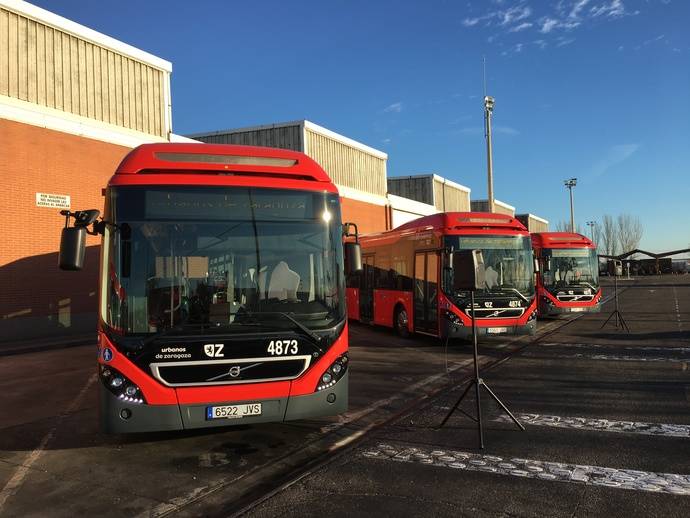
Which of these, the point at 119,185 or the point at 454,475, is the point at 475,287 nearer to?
the point at 454,475

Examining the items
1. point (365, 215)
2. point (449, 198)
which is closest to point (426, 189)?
point (449, 198)

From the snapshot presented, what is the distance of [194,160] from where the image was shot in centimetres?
548

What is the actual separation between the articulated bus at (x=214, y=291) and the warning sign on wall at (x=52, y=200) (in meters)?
12.6

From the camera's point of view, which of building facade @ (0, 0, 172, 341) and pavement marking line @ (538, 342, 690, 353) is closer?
pavement marking line @ (538, 342, 690, 353)

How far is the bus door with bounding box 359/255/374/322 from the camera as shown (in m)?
16.8

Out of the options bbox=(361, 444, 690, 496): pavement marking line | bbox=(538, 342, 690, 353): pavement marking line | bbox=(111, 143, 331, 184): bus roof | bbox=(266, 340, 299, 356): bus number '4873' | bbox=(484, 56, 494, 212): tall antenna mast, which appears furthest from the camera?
bbox=(484, 56, 494, 212): tall antenna mast

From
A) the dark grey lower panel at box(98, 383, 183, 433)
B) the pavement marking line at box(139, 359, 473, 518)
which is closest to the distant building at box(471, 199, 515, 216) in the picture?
the pavement marking line at box(139, 359, 473, 518)

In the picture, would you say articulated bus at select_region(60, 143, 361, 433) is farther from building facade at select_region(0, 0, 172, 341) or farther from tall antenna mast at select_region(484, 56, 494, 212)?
tall antenna mast at select_region(484, 56, 494, 212)

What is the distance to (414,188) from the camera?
44.2 metres

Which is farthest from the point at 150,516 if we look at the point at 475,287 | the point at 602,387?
the point at 602,387

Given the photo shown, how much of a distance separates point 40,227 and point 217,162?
13034 mm

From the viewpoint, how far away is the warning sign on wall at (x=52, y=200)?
626 inches

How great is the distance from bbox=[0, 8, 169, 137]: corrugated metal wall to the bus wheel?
11.5 m

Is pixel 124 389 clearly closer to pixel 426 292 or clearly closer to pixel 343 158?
pixel 426 292
